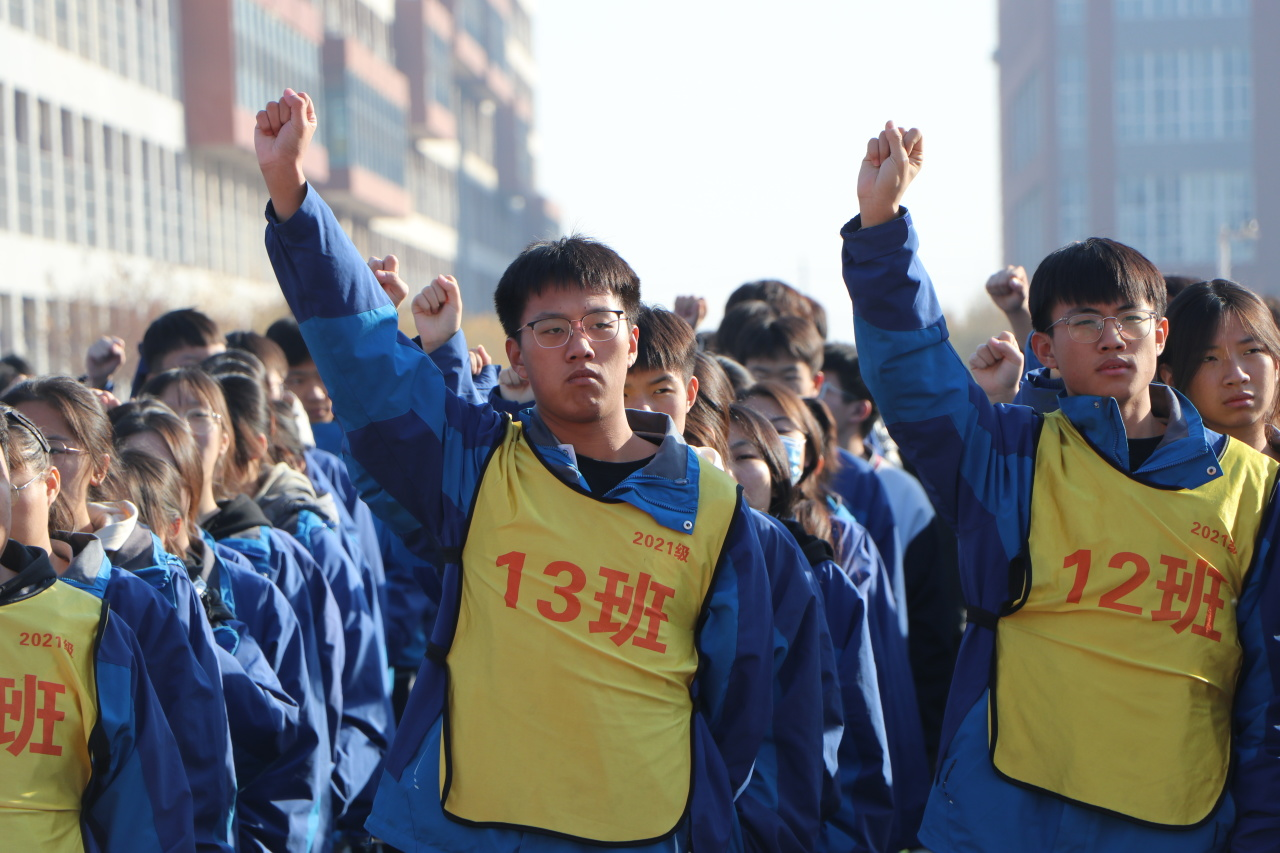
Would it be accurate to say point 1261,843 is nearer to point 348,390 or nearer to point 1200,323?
point 1200,323

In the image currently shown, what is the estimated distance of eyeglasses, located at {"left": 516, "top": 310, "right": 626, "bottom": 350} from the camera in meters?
2.91

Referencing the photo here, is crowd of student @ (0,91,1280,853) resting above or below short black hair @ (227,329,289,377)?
below

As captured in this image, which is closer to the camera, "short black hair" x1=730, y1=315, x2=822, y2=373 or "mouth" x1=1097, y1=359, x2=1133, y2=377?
"mouth" x1=1097, y1=359, x2=1133, y2=377

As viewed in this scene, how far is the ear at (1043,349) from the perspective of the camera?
3.29 m

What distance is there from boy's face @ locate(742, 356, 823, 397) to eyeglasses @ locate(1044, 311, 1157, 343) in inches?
93.2

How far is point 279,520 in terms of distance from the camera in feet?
16.7

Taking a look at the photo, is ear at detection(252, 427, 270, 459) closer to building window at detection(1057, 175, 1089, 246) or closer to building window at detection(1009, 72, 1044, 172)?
building window at detection(1057, 175, 1089, 246)

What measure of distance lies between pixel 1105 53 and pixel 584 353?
61.5 m

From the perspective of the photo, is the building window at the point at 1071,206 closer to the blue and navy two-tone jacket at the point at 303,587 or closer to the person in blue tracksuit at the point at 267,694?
the blue and navy two-tone jacket at the point at 303,587

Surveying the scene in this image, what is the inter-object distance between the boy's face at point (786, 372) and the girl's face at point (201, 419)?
74.3 inches

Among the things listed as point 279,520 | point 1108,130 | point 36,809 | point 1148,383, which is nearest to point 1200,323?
point 1148,383

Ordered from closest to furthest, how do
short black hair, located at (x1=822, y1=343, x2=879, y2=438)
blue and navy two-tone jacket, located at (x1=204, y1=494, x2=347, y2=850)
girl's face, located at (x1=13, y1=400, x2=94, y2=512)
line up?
girl's face, located at (x1=13, y1=400, x2=94, y2=512) < blue and navy two-tone jacket, located at (x1=204, y1=494, x2=347, y2=850) < short black hair, located at (x1=822, y1=343, x2=879, y2=438)

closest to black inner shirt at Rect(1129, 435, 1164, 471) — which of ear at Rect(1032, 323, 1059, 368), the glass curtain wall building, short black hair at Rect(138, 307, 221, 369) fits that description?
ear at Rect(1032, 323, 1059, 368)

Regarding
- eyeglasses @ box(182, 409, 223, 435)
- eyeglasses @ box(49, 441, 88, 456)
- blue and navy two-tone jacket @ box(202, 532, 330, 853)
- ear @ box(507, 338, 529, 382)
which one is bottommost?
blue and navy two-tone jacket @ box(202, 532, 330, 853)
